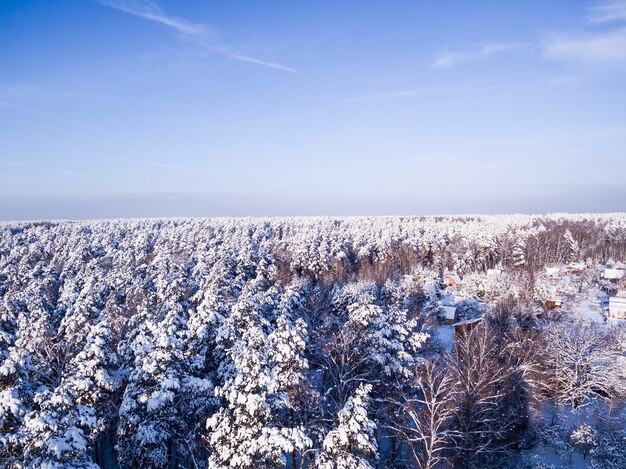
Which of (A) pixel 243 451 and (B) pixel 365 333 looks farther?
(B) pixel 365 333

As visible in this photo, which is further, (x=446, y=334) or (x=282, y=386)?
(x=446, y=334)

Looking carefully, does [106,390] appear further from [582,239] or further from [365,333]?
[582,239]

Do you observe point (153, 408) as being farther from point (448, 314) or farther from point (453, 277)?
point (453, 277)

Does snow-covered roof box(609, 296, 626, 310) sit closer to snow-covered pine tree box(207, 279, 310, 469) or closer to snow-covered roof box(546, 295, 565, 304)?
snow-covered roof box(546, 295, 565, 304)

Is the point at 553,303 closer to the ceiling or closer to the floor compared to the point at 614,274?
closer to the floor

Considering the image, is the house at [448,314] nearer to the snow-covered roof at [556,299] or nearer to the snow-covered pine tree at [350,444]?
the snow-covered roof at [556,299]

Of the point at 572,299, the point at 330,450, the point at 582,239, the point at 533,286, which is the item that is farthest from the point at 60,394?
the point at 582,239

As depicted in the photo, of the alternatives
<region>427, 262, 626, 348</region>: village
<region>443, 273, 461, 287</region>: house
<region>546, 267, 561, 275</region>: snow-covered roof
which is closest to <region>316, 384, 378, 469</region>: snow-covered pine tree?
<region>427, 262, 626, 348</region>: village

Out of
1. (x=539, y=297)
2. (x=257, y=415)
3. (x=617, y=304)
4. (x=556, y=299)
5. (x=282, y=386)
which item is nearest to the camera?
(x=257, y=415)

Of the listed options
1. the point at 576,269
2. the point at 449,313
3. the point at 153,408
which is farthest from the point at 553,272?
the point at 153,408
